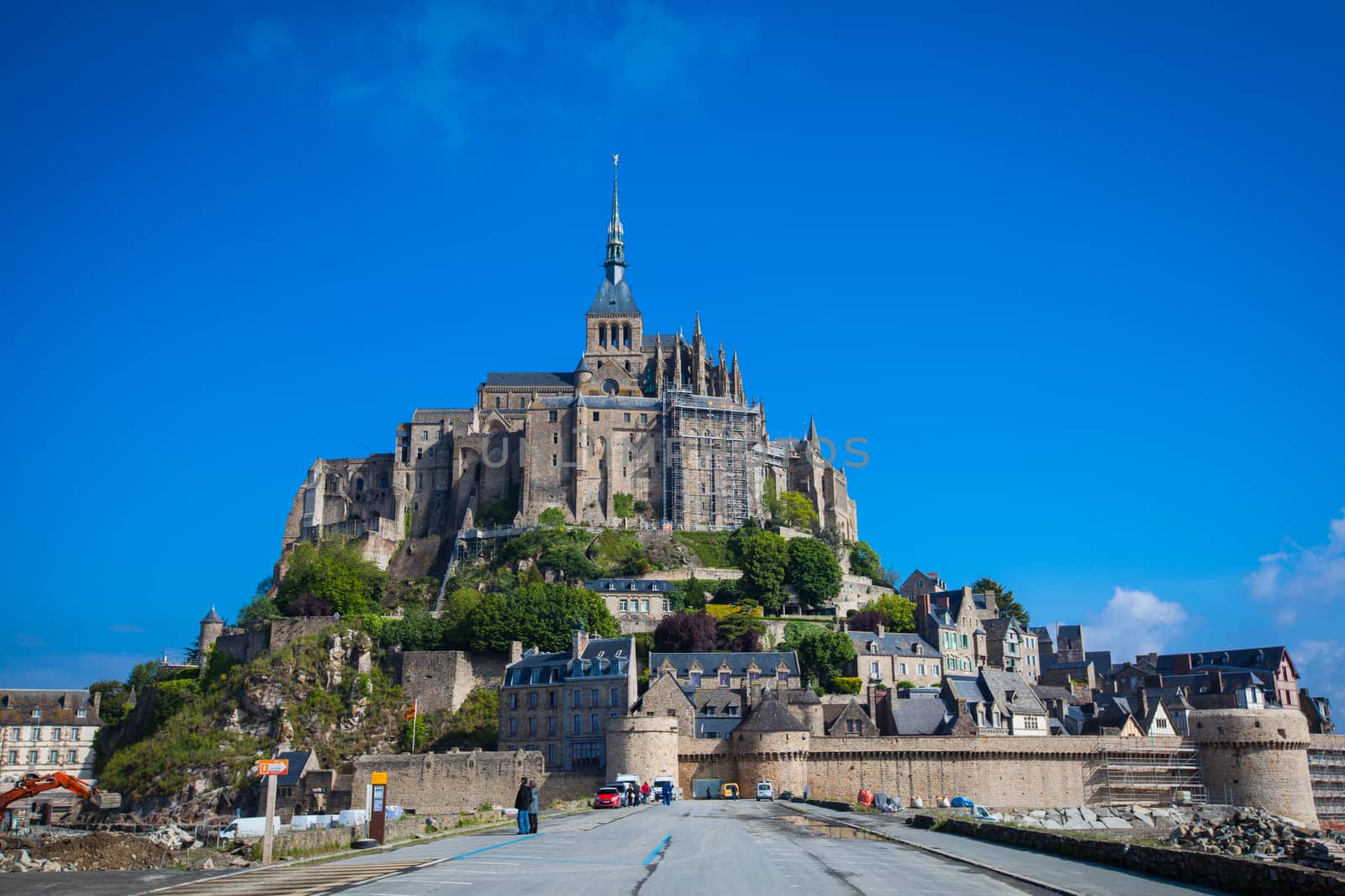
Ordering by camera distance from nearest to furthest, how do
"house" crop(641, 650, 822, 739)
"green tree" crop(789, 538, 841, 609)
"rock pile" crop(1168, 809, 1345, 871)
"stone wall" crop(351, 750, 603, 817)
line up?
1. "rock pile" crop(1168, 809, 1345, 871)
2. "stone wall" crop(351, 750, 603, 817)
3. "house" crop(641, 650, 822, 739)
4. "green tree" crop(789, 538, 841, 609)

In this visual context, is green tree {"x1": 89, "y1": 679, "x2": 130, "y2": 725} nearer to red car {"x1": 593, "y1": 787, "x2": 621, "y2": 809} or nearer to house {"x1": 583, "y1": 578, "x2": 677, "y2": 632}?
house {"x1": 583, "y1": 578, "x2": 677, "y2": 632}

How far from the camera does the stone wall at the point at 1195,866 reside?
642 inches

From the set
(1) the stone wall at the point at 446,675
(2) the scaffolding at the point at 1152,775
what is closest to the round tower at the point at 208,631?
(1) the stone wall at the point at 446,675

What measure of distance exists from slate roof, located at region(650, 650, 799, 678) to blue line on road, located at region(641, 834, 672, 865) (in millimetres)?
36878

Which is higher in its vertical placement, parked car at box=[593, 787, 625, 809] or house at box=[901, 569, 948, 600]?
house at box=[901, 569, 948, 600]

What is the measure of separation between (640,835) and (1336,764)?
167ft

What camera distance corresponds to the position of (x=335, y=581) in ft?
258

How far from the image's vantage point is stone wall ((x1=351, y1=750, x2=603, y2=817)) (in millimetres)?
54188

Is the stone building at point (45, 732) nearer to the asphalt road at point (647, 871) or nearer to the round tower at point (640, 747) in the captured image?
the round tower at point (640, 747)

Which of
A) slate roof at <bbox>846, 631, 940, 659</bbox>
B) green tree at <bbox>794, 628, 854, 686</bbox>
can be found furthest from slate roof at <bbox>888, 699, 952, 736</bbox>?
slate roof at <bbox>846, 631, 940, 659</bbox>

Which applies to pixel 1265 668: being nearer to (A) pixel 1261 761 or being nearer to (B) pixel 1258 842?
(A) pixel 1261 761

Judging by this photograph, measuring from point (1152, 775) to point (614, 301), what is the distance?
7305cm

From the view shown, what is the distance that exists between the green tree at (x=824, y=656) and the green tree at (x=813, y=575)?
10.8 meters

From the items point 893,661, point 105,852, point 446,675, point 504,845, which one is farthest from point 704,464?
point 105,852
